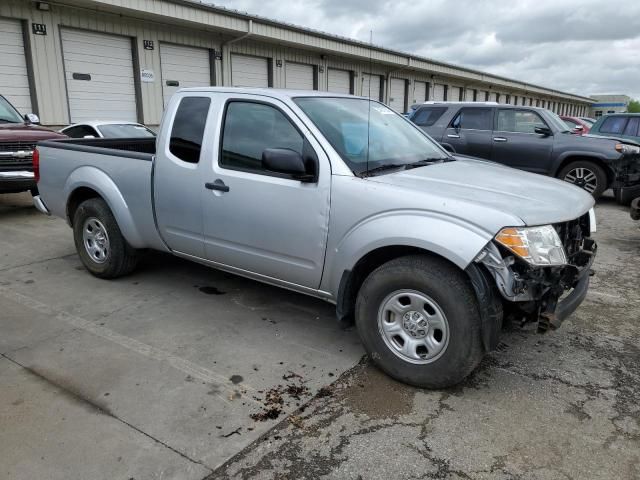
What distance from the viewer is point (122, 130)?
1052cm

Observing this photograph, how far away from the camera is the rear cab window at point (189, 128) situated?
4.23 meters

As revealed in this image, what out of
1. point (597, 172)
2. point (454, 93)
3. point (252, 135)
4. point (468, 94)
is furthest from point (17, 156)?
point (468, 94)

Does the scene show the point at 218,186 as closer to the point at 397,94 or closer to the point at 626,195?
the point at 626,195

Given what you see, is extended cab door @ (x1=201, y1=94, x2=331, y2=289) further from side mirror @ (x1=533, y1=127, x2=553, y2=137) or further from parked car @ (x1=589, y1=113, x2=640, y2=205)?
parked car @ (x1=589, y1=113, x2=640, y2=205)

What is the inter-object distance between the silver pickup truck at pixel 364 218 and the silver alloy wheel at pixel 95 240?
0.15 m

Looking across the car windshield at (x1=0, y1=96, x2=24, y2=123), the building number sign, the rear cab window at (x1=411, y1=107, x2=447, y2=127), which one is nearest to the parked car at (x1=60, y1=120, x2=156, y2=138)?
the car windshield at (x1=0, y1=96, x2=24, y2=123)

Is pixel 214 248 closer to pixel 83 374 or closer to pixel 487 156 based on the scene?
pixel 83 374

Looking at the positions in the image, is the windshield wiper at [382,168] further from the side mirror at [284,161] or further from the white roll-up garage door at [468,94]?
the white roll-up garage door at [468,94]

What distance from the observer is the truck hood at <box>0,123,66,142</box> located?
7895mm

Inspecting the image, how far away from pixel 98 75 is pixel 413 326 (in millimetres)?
13070

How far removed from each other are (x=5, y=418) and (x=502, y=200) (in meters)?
3.15

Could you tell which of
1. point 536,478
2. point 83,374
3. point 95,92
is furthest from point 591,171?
point 95,92

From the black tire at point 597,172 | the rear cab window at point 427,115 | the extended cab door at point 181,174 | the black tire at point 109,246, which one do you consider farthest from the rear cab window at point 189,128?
the black tire at point 597,172

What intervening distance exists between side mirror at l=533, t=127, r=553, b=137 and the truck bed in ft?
25.7
